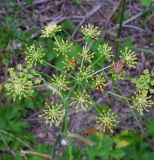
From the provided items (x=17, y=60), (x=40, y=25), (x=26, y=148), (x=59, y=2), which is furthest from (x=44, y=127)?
(x=59, y=2)

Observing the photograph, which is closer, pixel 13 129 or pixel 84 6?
pixel 13 129

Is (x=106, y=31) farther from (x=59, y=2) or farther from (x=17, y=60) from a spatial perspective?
(x=17, y=60)

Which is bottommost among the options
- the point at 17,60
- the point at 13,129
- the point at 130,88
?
the point at 13,129

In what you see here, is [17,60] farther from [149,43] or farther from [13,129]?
[149,43]

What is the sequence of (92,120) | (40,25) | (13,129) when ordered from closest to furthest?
(13,129) < (92,120) < (40,25)

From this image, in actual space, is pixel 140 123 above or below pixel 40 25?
below

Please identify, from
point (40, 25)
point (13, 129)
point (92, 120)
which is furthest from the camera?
point (40, 25)
